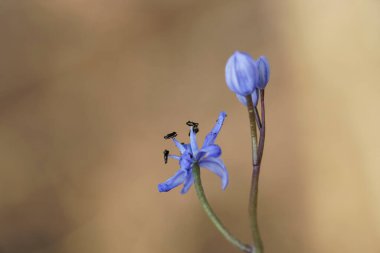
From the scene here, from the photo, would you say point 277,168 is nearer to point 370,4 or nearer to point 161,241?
point 161,241

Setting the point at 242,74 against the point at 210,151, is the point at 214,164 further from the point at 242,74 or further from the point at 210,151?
the point at 242,74

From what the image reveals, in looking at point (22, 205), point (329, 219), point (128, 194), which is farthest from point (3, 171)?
point (329, 219)

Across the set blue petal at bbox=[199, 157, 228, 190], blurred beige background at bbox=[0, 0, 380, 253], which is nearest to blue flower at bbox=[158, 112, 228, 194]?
blue petal at bbox=[199, 157, 228, 190]

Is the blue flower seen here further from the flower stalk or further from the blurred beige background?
the blurred beige background

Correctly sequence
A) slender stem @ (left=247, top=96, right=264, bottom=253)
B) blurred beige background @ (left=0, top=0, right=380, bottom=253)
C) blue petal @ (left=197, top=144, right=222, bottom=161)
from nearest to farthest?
1. slender stem @ (left=247, top=96, right=264, bottom=253)
2. blue petal @ (left=197, top=144, right=222, bottom=161)
3. blurred beige background @ (left=0, top=0, right=380, bottom=253)

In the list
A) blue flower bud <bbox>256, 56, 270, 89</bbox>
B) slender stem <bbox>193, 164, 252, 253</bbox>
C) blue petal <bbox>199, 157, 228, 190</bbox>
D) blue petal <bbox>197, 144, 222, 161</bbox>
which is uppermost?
blue flower bud <bbox>256, 56, 270, 89</bbox>

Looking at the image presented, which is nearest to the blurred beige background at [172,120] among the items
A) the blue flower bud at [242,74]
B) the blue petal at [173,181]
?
the blue petal at [173,181]

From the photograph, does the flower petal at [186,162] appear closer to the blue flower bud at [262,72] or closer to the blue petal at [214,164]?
the blue petal at [214,164]
